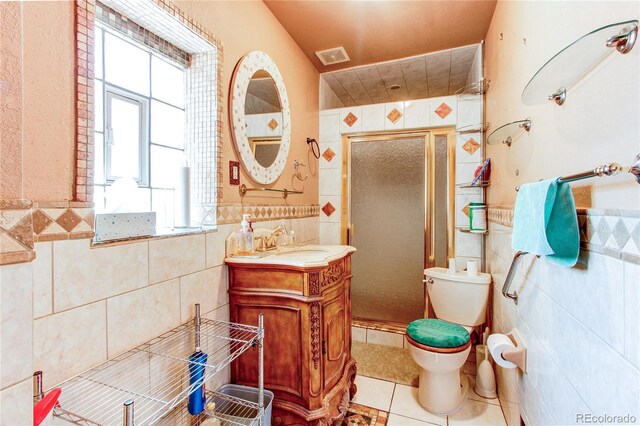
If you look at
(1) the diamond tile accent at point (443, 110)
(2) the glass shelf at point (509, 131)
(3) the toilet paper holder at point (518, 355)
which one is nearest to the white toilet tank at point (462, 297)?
(3) the toilet paper holder at point (518, 355)

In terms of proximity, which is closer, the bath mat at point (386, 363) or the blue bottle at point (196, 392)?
the blue bottle at point (196, 392)

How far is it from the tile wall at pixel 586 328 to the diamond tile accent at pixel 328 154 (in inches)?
71.9

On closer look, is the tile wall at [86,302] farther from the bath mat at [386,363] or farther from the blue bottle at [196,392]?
the bath mat at [386,363]

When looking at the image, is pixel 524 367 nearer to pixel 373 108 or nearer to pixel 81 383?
pixel 81 383

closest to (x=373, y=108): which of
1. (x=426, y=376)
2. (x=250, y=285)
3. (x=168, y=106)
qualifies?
(x=168, y=106)

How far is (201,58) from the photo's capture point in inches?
56.9

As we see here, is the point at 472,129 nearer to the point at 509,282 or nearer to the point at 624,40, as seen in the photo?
the point at 509,282

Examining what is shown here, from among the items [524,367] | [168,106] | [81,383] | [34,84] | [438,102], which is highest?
[438,102]

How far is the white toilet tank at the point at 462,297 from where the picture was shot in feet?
6.51

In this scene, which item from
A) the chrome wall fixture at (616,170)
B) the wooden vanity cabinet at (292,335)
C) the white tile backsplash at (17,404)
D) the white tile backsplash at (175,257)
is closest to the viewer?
the white tile backsplash at (17,404)

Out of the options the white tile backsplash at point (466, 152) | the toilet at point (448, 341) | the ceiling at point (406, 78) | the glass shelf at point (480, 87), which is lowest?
the toilet at point (448, 341)

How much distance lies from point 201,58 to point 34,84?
0.81 metres

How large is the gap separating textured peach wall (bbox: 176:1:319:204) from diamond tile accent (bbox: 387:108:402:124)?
673 millimetres

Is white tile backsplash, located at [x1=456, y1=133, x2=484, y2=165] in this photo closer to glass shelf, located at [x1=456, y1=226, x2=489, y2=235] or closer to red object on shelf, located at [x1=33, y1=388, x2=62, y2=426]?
glass shelf, located at [x1=456, y1=226, x2=489, y2=235]
